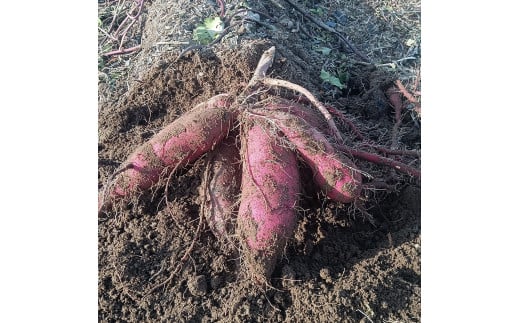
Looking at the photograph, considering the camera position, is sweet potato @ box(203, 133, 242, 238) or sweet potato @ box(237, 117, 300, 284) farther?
sweet potato @ box(203, 133, 242, 238)

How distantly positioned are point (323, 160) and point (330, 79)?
821mm

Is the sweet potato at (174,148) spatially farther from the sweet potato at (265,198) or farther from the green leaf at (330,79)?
the green leaf at (330,79)

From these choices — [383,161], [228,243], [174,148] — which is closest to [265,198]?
[228,243]

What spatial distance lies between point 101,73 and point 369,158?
56.5 inches

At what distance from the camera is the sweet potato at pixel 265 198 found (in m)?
1.46

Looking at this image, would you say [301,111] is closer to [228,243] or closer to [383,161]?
[383,161]

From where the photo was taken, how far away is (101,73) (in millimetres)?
2258

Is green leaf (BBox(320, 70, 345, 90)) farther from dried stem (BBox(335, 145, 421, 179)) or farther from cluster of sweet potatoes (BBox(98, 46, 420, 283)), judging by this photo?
dried stem (BBox(335, 145, 421, 179))

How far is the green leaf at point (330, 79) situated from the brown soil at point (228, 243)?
0.11 feet

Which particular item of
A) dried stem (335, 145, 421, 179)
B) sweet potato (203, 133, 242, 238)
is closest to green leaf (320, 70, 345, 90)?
dried stem (335, 145, 421, 179)

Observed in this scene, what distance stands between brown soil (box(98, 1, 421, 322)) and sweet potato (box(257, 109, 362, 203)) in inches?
4.7

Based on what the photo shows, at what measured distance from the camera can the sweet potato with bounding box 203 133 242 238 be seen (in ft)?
5.36

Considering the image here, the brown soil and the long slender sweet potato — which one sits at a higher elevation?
the long slender sweet potato
